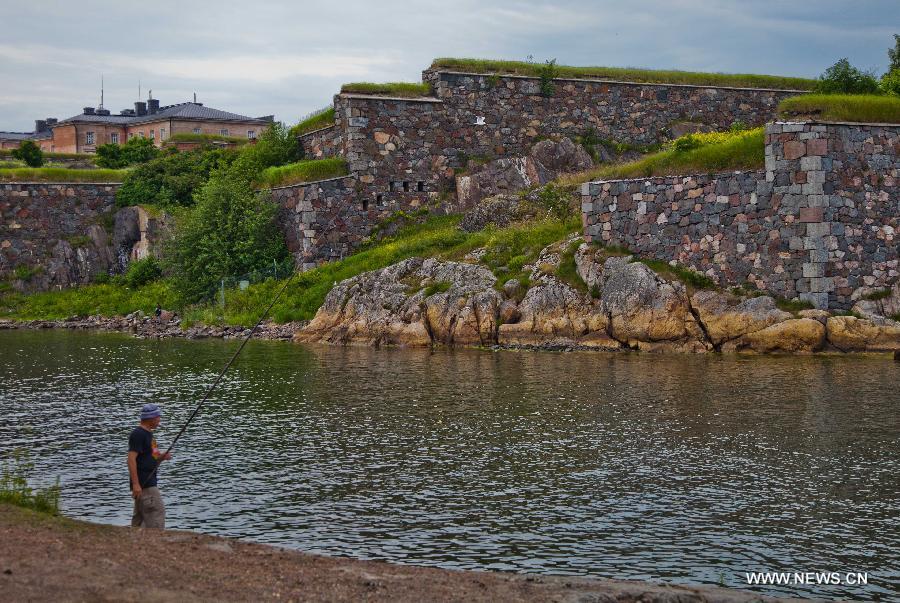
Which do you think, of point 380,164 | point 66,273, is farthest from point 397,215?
point 66,273

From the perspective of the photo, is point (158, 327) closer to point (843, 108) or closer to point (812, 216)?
point (812, 216)

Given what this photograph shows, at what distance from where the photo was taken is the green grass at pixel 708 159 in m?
35.1

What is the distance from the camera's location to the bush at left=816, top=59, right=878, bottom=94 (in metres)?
37.3

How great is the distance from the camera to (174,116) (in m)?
94.1

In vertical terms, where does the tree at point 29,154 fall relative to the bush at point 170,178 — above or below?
above

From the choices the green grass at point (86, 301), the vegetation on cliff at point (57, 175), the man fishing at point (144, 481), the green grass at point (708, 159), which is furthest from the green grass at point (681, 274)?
the vegetation on cliff at point (57, 175)

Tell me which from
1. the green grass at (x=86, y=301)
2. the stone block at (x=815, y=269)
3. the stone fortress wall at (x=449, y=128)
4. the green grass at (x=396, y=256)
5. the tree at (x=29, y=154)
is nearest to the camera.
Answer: the stone block at (x=815, y=269)

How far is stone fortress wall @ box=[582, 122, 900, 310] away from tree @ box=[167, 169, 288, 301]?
22082mm

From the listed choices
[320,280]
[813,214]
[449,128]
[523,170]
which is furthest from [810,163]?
[320,280]

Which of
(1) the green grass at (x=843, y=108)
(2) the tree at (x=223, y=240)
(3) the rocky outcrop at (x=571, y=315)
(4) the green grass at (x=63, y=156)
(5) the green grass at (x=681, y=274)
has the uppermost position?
(4) the green grass at (x=63, y=156)

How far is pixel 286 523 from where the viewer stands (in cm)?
1434

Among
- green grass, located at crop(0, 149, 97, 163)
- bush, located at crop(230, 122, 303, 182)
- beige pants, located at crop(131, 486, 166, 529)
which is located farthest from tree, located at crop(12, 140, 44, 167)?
beige pants, located at crop(131, 486, 166, 529)

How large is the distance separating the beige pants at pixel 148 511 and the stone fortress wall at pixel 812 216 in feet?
81.0

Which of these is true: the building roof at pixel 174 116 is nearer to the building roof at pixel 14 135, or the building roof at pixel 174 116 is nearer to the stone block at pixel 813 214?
the building roof at pixel 14 135
